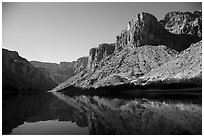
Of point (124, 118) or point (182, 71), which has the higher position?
point (182, 71)

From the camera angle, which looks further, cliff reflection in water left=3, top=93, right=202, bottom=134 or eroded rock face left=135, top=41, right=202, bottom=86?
eroded rock face left=135, top=41, right=202, bottom=86

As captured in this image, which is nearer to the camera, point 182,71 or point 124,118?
point 124,118

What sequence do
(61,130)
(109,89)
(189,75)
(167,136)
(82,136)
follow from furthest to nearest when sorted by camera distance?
(109,89) → (189,75) → (61,130) → (82,136) → (167,136)

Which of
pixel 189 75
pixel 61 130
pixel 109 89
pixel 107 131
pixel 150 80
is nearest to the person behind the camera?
pixel 107 131

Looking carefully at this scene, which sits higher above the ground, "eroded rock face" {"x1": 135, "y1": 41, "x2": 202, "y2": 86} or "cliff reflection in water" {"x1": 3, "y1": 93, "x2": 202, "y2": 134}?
"eroded rock face" {"x1": 135, "y1": 41, "x2": 202, "y2": 86}

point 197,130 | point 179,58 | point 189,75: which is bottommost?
point 197,130

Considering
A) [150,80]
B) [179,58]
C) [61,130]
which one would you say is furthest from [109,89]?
[61,130]

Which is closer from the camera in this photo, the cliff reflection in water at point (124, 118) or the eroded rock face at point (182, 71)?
the cliff reflection in water at point (124, 118)

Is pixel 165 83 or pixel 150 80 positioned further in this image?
pixel 150 80

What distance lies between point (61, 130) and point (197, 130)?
15.3 m

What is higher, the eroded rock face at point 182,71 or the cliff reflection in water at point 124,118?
the eroded rock face at point 182,71

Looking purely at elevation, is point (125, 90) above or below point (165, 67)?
below

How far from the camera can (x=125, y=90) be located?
183 meters

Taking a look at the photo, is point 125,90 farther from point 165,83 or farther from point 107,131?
point 107,131
